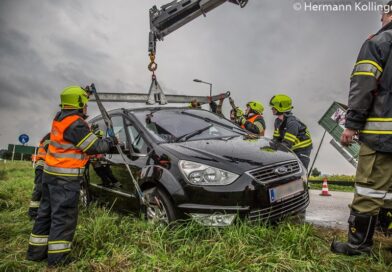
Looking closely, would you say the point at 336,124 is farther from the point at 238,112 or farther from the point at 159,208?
the point at 159,208

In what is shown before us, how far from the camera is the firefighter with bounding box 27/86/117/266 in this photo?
11.3ft

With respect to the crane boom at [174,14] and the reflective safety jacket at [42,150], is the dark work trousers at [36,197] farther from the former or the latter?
the crane boom at [174,14]

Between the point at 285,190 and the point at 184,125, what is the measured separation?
166 centimetres

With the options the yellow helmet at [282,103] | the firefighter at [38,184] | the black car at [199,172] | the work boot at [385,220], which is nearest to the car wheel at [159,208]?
the black car at [199,172]

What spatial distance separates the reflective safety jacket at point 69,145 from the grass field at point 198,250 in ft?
2.42

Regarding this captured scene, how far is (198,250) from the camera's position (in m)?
3.17

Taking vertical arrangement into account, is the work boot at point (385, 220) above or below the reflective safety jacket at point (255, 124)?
below

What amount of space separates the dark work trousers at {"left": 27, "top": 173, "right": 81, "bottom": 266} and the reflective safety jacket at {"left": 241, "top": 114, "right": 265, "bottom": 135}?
4393 mm

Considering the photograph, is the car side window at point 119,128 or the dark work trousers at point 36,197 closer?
the car side window at point 119,128

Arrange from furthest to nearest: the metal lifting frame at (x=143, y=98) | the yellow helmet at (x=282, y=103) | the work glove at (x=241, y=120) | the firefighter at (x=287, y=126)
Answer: the work glove at (x=241, y=120) < the metal lifting frame at (x=143, y=98) < the yellow helmet at (x=282, y=103) < the firefighter at (x=287, y=126)

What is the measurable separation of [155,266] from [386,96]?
2432mm

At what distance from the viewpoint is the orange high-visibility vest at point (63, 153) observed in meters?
3.53

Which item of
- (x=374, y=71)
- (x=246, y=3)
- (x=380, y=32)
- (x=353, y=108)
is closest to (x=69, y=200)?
(x=353, y=108)

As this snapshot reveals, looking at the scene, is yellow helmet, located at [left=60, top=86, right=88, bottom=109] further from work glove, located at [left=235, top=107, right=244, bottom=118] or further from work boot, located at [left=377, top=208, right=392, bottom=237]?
work glove, located at [left=235, top=107, right=244, bottom=118]
